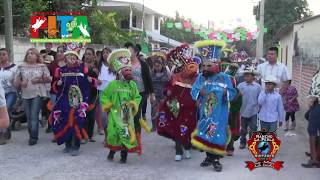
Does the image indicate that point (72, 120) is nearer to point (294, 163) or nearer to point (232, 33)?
point (294, 163)

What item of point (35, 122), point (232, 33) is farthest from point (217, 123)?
point (232, 33)

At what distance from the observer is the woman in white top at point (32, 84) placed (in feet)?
28.1

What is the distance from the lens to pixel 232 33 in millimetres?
23562

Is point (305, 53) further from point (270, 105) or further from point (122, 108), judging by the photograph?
point (122, 108)

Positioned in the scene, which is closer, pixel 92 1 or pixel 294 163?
pixel 294 163

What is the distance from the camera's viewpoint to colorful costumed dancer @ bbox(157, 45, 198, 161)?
24.5 ft

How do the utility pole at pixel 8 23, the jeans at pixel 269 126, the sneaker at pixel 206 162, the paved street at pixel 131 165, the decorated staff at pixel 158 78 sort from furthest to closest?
1. the utility pole at pixel 8 23
2. the decorated staff at pixel 158 78
3. the jeans at pixel 269 126
4. the sneaker at pixel 206 162
5. the paved street at pixel 131 165

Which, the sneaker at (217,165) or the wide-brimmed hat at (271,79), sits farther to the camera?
the wide-brimmed hat at (271,79)

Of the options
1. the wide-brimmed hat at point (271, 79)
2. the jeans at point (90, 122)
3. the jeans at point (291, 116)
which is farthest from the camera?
the jeans at point (291, 116)

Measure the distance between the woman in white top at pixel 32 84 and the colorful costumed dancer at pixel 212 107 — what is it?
9.89 ft

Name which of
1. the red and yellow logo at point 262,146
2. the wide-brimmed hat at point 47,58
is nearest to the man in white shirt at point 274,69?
the red and yellow logo at point 262,146

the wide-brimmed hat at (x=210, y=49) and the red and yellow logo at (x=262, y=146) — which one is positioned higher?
the wide-brimmed hat at (x=210, y=49)

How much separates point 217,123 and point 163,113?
3.78ft

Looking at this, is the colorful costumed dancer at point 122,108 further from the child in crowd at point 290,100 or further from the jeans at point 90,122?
the child in crowd at point 290,100
